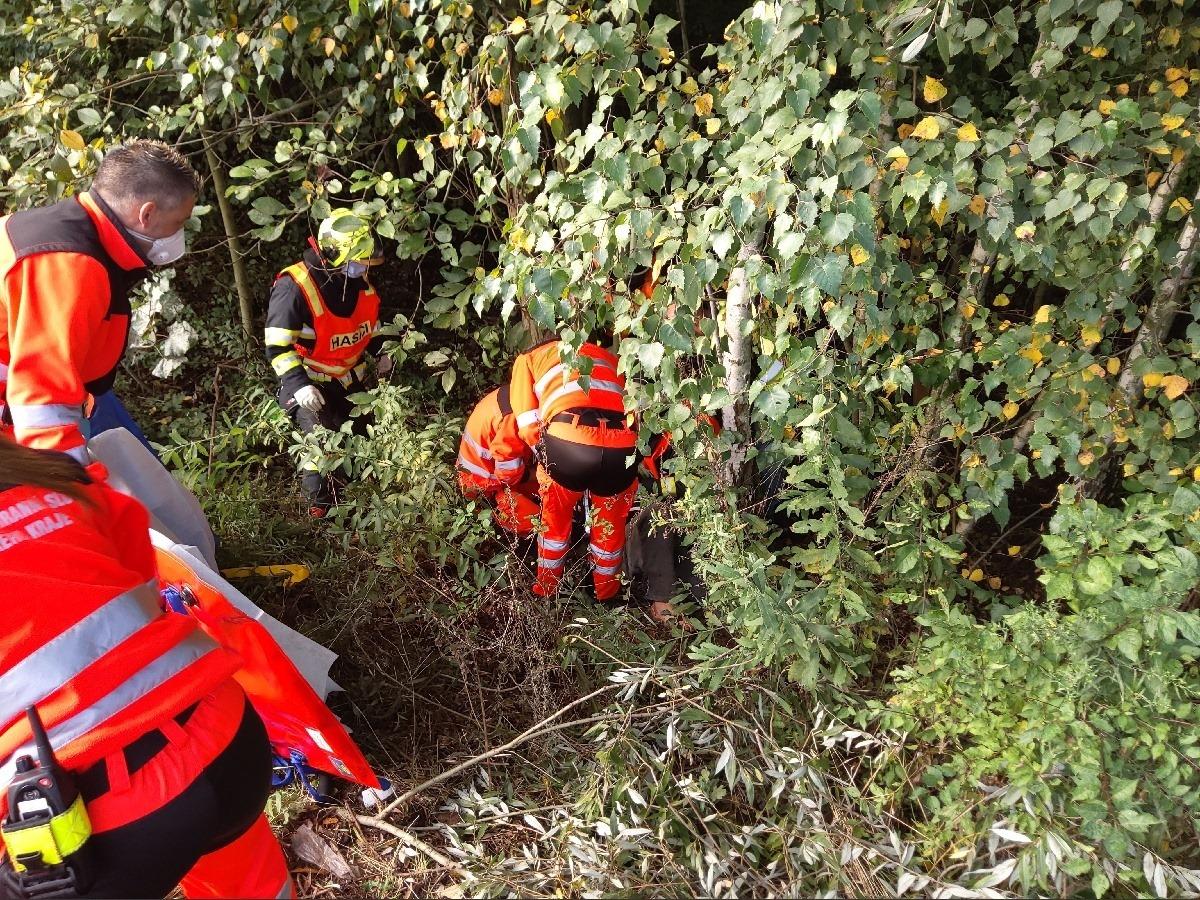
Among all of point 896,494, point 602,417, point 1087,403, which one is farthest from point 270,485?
point 1087,403

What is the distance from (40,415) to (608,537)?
6.68 feet

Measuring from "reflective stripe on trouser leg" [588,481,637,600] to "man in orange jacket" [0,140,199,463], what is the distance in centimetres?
183

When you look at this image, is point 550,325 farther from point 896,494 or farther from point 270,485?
Answer: point 270,485

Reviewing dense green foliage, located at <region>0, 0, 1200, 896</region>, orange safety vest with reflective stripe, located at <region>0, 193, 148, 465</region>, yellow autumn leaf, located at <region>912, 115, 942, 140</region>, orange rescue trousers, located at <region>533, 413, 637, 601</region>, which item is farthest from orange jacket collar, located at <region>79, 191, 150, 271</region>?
yellow autumn leaf, located at <region>912, 115, 942, 140</region>

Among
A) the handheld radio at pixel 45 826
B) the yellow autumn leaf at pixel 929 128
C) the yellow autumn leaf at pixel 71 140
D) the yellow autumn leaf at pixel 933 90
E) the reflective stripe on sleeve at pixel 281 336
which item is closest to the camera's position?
the handheld radio at pixel 45 826

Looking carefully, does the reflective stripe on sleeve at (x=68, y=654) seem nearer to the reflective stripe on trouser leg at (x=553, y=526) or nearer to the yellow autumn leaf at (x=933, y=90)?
the reflective stripe on trouser leg at (x=553, y=526)

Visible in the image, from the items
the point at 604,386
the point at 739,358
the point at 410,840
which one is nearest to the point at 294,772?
the point at 410,840

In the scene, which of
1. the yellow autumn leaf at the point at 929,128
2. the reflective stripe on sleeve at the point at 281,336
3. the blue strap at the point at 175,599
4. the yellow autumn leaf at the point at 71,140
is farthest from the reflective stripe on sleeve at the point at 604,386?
the yellow autumn leaf at the point at 71,140

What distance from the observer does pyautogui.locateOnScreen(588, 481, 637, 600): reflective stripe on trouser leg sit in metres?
3.20

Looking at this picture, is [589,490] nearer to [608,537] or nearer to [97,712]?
[608,537]

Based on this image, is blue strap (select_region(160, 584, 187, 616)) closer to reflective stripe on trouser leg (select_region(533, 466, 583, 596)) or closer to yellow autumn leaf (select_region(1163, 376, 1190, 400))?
reflective stripe on trouser leg (select_region(533, 466, 583, 596))

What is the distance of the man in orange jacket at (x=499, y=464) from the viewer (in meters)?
3.20

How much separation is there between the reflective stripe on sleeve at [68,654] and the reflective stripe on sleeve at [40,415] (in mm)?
1308

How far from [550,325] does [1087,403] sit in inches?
65.9
